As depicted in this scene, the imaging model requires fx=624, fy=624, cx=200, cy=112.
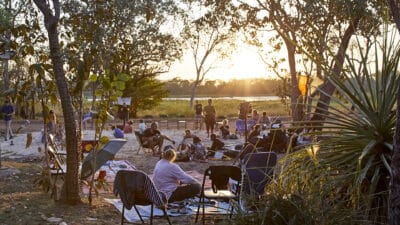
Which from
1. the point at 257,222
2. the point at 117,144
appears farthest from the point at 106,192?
the point at 257,222

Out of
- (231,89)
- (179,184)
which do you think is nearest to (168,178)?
(179,184)

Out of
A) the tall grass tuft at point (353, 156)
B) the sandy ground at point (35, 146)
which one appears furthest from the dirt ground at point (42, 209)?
the sandy ground at point (35, 146)

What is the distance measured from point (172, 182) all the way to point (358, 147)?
12.7 ft

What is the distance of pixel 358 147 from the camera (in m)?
4.71

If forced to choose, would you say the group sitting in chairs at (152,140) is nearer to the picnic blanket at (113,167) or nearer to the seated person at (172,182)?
the picnic blanket at (113,167)

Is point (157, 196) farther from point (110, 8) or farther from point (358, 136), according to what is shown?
point (110, 8)

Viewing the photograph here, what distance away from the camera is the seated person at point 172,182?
26.6 ft

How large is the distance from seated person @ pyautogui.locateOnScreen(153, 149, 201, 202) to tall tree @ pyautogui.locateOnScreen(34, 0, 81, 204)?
3.77ft

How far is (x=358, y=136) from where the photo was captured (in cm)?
475

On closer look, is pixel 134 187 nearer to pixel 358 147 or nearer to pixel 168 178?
pixel 168 178

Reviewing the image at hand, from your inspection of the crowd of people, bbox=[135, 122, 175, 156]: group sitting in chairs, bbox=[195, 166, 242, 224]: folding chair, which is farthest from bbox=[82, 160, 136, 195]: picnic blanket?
bbox=[195, 166, 242, 224]: folding chair

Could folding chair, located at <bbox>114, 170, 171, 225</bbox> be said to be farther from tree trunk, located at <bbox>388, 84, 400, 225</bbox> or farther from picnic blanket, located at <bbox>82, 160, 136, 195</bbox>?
picnic blanket, located at <bbox>82, 160, 136, 195</bbox>

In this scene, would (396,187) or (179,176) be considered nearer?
(396,187)

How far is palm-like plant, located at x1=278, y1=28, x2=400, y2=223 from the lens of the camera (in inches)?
171
